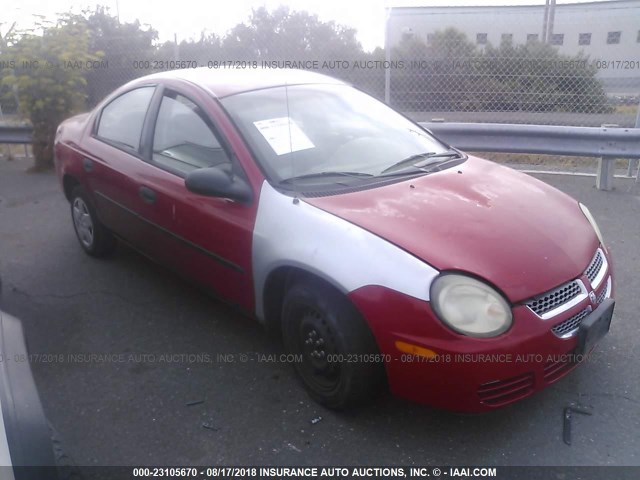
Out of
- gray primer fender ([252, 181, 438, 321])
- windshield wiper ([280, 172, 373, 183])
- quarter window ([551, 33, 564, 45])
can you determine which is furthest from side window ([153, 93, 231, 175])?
quarter window ([551, 33, 564, 45])

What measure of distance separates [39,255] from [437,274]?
388 cm

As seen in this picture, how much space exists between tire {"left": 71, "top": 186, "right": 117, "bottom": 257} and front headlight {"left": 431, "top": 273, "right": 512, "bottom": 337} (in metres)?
3.08

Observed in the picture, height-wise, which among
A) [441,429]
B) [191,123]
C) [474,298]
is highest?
[191,123]

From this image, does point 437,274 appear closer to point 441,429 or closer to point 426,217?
point 426,217

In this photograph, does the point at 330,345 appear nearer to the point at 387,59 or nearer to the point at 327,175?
the point at 327,175

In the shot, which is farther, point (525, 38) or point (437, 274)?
point (525, 38)

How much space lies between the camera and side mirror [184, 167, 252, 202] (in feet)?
9.93

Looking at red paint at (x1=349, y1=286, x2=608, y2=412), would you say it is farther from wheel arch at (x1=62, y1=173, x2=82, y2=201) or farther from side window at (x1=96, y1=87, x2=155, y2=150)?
wheel arch at (x1=62, y1=173, x2=82, y2=201)

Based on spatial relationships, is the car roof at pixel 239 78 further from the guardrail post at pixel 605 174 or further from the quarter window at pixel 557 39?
the quarter window at pixel 557 39

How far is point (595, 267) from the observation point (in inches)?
113

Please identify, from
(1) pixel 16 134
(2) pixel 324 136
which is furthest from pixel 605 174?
(1) pixel 16 134

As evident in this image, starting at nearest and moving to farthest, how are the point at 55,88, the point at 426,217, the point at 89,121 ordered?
the point at 426,217
the point at 89,121
the point at 55,88

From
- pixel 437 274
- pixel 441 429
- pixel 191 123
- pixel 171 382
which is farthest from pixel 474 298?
pixel 191 123

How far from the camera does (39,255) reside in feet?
16.6
